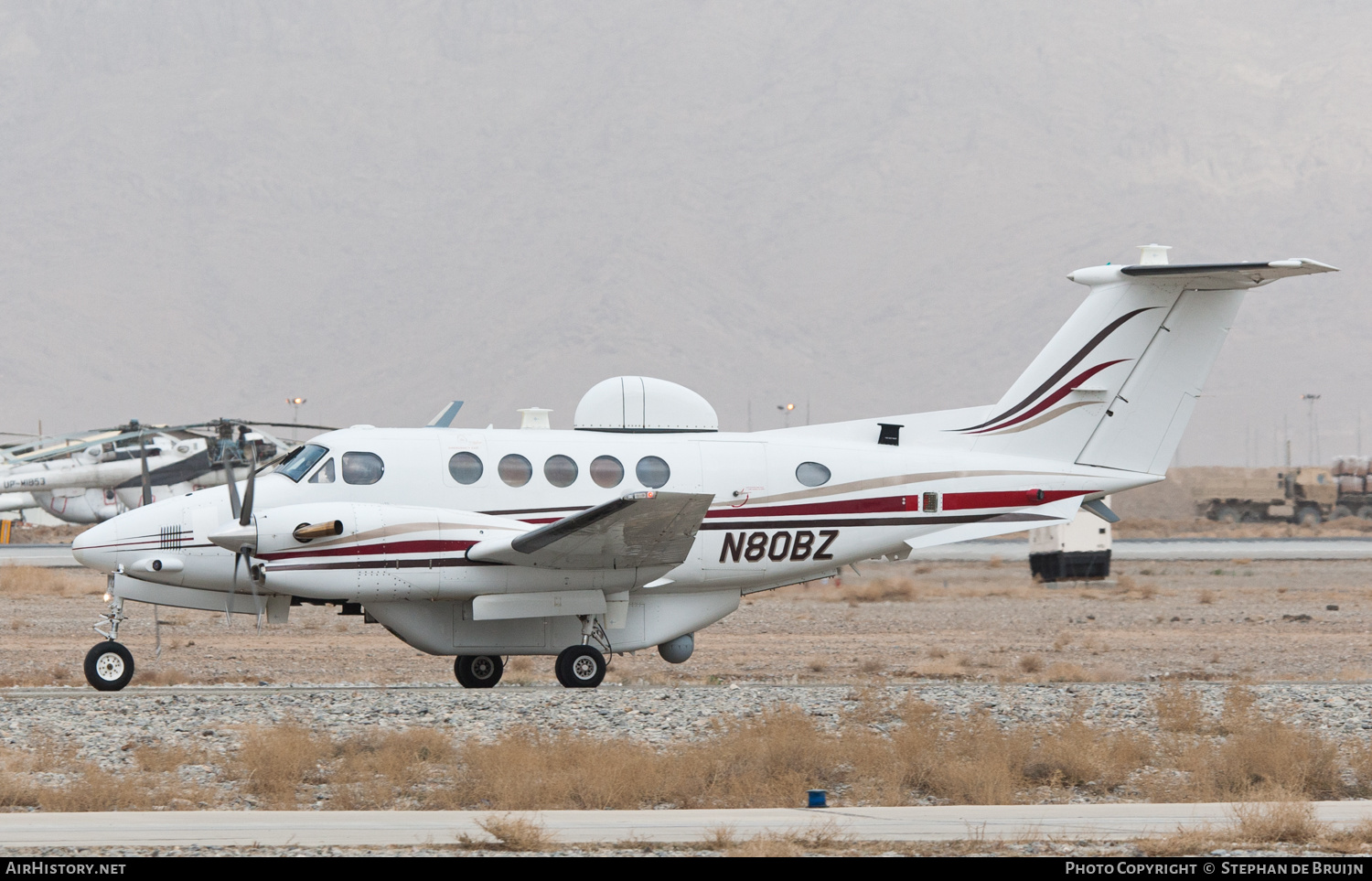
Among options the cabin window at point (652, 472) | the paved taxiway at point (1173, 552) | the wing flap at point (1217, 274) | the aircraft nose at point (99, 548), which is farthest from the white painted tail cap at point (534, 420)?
the paved taxiway at point (1173, 552)

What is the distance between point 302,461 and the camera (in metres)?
18.9

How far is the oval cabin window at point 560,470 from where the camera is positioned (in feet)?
63.0

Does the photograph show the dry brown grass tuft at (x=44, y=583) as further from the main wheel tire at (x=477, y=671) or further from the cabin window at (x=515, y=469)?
the cabin window at (x=515, y=469)

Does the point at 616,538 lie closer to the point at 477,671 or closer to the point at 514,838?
the point at 477,671

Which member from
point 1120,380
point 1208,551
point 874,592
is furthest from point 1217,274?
point 1208,551

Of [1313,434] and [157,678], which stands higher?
[1313,434]

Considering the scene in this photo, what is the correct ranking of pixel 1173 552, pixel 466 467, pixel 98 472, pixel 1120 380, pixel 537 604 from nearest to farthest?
pixel 537 604
pixel 466 467
pixel 1120 380
pixel 1173 552
pixel 98 472

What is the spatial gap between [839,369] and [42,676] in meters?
154

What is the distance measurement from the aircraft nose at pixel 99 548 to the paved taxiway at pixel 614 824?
7.45m

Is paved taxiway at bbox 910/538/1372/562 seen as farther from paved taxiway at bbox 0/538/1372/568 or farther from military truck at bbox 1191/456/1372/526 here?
military truck at bbox 1191/456/1372/526

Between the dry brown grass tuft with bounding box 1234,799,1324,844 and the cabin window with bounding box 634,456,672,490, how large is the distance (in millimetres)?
9843

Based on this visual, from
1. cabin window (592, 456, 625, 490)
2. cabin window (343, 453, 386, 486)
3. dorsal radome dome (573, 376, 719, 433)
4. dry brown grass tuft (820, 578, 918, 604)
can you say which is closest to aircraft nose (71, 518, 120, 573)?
cabin window (343, 453, 386, 486)

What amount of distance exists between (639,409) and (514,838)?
37.5ft

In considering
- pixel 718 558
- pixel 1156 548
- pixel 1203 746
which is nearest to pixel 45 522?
pixel 1156 548
